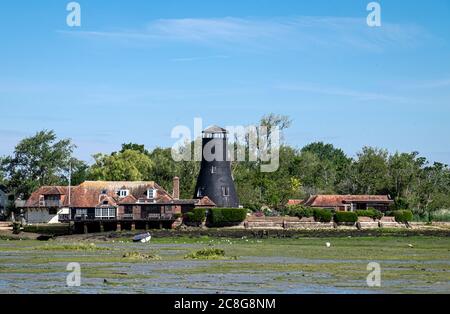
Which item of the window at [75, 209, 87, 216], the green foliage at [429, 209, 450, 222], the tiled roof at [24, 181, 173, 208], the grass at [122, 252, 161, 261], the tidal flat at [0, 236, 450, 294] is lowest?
the tidal flat at [0, 236, 450, 294]

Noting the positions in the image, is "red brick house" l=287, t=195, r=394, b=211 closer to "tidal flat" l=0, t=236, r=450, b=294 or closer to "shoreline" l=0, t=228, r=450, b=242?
"shoreline" l=0, t=228, r=450, b=242

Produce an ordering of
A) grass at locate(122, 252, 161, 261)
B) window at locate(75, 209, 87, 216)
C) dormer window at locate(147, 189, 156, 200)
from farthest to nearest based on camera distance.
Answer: window at locate(75, 209, 87, 216), dormer window at locate(147, 189, 156, 200), grass at locate(122, 252, 161, 261)

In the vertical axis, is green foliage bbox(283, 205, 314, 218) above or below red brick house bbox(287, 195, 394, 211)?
below

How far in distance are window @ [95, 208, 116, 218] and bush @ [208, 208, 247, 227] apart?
11552 millimetres

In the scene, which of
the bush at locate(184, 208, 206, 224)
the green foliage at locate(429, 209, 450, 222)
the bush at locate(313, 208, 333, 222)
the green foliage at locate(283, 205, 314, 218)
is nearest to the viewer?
the bush at locate(184, 208, 206, 224)

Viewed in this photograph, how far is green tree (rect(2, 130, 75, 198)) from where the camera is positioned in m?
130

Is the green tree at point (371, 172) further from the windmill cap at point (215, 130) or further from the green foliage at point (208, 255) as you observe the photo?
the green foliage at point (208, 255)

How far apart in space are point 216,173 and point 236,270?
216ft

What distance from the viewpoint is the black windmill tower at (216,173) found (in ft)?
367

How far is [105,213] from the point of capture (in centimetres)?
10794

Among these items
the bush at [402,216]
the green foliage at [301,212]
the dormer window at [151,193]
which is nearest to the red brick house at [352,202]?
the bush at [402,216]

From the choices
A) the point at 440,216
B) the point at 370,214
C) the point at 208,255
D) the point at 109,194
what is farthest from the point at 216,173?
the point at 208,255

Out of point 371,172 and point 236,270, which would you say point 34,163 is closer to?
point 371,172

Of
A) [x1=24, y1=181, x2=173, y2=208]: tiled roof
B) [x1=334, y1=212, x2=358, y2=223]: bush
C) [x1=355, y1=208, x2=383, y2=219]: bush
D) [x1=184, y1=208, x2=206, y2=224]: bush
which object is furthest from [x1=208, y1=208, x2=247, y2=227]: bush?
[x1=355, y1=208, x2=383, y2=219]: bush
